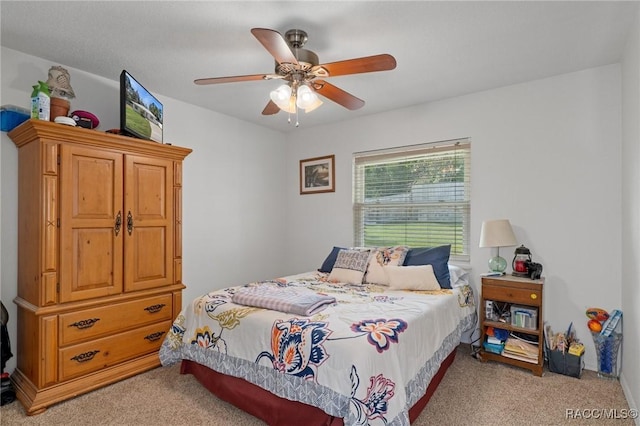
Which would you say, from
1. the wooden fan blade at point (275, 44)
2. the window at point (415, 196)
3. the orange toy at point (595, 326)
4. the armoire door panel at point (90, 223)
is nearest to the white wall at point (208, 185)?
the armoire door panel at point (90, 223)

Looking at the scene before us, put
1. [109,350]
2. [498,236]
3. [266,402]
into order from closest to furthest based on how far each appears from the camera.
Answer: [266,402], [109,350], [498,236]

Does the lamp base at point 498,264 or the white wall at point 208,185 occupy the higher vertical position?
the white wall at point 208,185

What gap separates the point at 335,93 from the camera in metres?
2.45

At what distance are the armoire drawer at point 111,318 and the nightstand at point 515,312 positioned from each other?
2.71 m

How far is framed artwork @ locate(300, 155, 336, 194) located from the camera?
442cm

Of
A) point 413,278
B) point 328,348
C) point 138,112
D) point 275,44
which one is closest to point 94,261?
point 138,112

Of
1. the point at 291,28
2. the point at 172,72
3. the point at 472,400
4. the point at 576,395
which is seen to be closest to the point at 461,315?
the point at 472,400

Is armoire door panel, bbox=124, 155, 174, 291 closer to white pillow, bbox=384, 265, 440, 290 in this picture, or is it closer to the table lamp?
white pillow, bbox=384, 265, 440, 290

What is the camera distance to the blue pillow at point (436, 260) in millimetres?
3043

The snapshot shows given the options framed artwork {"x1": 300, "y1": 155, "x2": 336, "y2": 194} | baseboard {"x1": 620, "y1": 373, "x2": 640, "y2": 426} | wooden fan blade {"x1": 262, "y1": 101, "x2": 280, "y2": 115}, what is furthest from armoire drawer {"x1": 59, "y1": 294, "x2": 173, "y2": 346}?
baseboard {"x1": 620, "y1": 373, "x2": 640, "y2": 426}

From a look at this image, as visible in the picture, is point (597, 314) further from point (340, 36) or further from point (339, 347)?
point (340, 36)

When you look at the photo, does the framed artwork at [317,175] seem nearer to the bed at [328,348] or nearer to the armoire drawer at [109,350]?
the bed at [328,348]

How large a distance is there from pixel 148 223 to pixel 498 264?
9.84 ft

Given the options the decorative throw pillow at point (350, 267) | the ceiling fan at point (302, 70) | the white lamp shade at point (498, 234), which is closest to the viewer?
the ceiling fan at point (302, 70)
